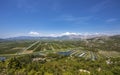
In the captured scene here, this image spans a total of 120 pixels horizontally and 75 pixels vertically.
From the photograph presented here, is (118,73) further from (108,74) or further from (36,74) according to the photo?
(36,74)

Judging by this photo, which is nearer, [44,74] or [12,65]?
[44,74]

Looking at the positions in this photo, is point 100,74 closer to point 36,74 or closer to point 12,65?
point 36,74

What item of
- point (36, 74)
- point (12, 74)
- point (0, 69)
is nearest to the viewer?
point (36, 74)

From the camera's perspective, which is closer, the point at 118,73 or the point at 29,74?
the point at 29,74

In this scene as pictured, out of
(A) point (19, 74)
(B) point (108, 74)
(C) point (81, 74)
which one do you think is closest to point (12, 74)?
(A) point (19, 74)

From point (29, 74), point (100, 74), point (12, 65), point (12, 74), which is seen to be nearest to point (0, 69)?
point (12, 65)

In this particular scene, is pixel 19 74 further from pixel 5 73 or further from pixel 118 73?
pixel 118 73

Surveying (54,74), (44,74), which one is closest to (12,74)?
(44,74)

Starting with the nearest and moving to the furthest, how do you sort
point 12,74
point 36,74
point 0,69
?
point 36,74 → point 12,74 → point 0,69
